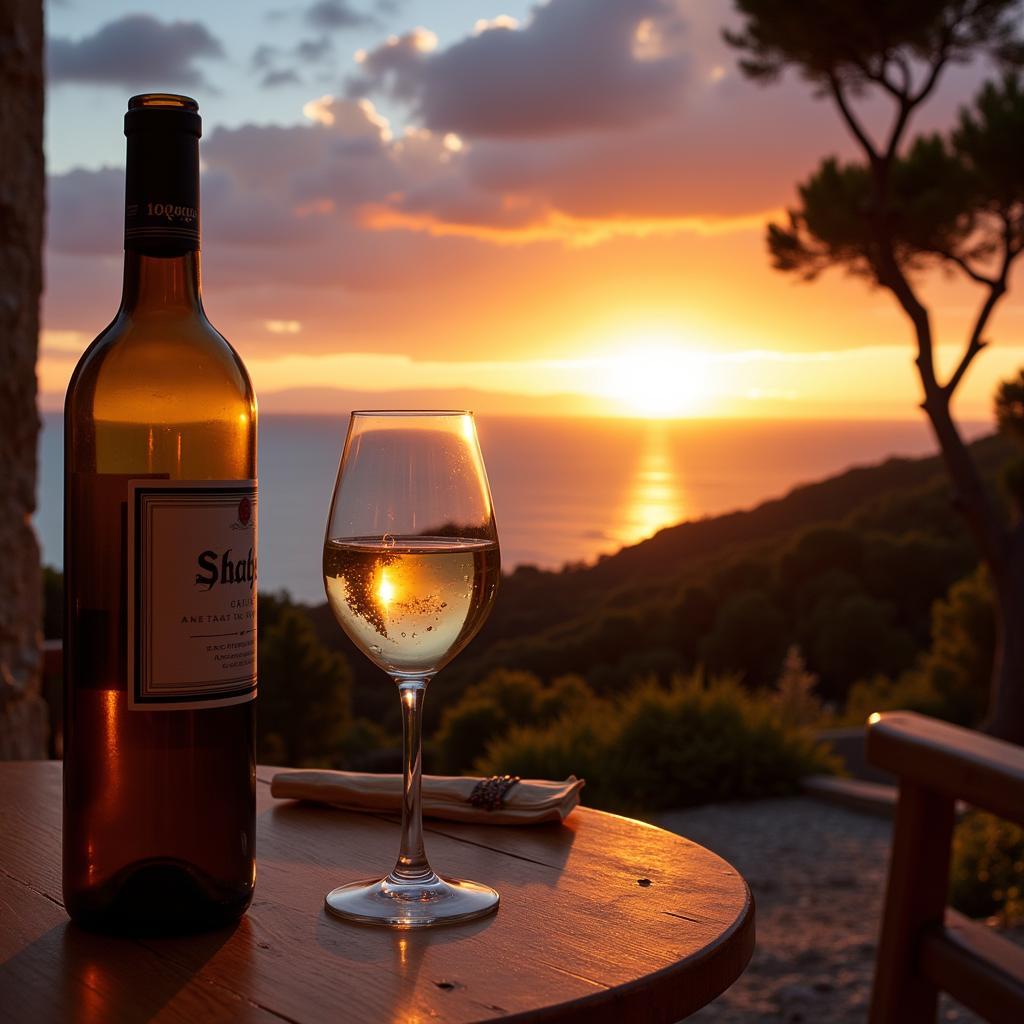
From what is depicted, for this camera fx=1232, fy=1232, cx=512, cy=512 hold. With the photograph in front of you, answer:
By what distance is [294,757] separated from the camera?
11875mm

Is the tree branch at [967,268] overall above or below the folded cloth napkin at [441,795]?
above

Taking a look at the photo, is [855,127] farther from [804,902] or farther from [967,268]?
[804,902]

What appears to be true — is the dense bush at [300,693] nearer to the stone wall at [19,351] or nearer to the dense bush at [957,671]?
the dense bush at [957,671]

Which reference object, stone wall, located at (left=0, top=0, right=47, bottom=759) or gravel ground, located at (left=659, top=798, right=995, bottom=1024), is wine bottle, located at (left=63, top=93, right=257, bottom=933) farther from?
gravel ground, located at (left=659, top=798, right=995, bottom=1024)

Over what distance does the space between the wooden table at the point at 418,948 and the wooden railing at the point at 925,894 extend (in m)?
0.91

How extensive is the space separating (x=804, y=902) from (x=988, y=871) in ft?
3.10

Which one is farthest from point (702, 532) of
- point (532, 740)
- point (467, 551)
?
point (467, 551)

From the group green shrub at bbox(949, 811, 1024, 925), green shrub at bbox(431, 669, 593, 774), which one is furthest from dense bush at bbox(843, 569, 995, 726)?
green shrub at bbox(949, 811, 1024, 925)

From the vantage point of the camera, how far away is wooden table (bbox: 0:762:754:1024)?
0.83 metres

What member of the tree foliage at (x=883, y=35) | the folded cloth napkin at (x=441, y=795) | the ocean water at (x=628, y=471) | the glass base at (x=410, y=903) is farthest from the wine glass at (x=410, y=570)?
the tree foliage at (x=883, y=35)

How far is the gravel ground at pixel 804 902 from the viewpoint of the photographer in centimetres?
434

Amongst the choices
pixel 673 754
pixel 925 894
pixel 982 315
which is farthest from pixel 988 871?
pixel 982 315

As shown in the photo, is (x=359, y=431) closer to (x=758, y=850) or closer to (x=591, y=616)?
(x=758, y=850)

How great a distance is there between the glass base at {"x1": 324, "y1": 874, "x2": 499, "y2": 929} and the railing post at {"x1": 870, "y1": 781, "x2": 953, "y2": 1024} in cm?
132
